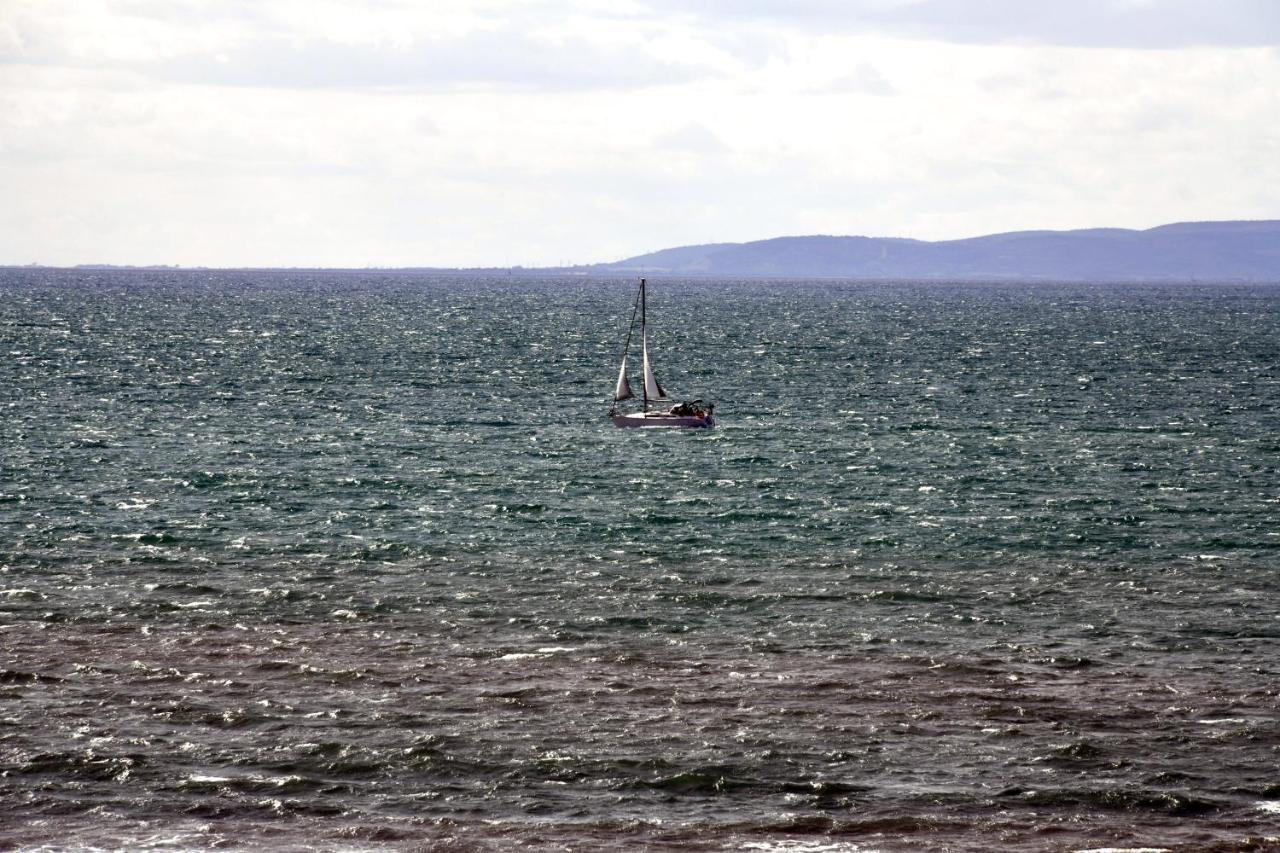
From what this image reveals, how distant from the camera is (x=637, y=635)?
4219cm

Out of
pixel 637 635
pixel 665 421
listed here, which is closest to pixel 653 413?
pixel 665 421

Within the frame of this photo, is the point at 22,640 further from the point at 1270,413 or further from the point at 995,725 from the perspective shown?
the point at 1270,413

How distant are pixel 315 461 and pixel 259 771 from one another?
4415 cm

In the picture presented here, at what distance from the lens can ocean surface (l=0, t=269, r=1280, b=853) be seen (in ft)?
96.9

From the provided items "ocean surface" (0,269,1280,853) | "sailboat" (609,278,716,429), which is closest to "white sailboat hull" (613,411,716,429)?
"sailboat" (609,278,716,429)

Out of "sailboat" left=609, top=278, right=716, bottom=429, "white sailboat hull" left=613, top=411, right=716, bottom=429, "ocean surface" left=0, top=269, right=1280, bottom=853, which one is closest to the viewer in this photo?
"ocean surface" left=0, top=269, right=1280, bottom=853

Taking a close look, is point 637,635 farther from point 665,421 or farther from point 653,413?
point 653,413

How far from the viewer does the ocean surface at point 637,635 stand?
2955 cm

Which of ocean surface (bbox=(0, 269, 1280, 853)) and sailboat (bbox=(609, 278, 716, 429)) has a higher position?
sailboat (bbox=(609, 278, 716, 429))

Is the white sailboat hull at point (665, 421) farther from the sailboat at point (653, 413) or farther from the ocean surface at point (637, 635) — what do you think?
the ocean surface at point (637, 635)

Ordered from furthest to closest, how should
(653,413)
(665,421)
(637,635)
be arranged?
(653,413)
(665,421)
(637,635)

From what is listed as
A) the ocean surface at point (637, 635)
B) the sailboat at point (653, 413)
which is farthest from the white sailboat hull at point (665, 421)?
the ocean surface at point (637, 635)

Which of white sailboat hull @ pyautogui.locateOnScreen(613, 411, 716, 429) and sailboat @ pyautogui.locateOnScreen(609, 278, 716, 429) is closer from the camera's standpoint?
white sailboat hull @ pyautogui.locateOnScreen(613, 411, 716, 429)

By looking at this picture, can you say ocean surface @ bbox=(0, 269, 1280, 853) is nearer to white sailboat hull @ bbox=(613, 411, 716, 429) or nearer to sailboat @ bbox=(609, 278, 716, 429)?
white sailboat hull @ bbox=(613, 411, 716, 429)
